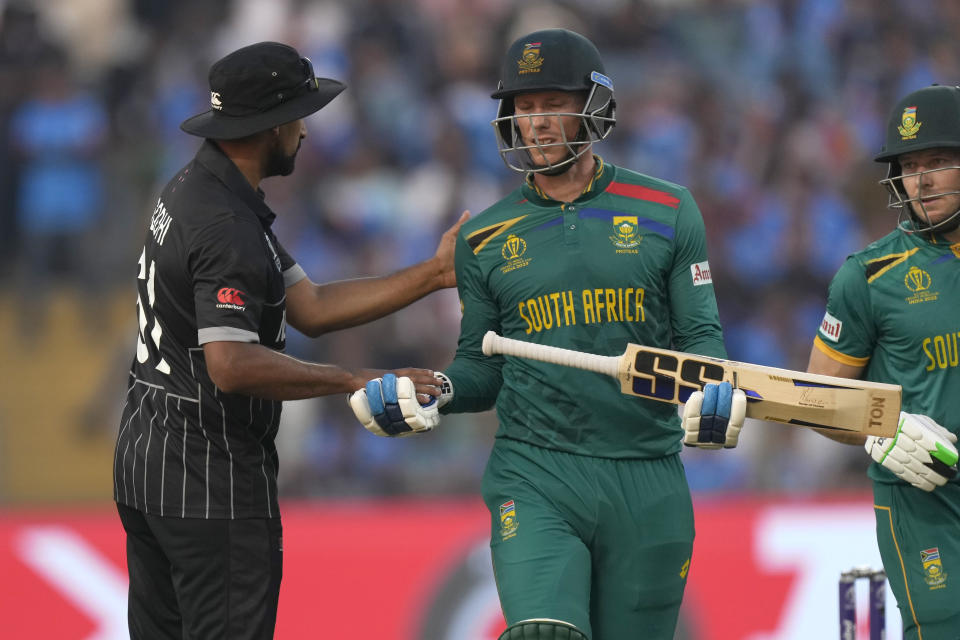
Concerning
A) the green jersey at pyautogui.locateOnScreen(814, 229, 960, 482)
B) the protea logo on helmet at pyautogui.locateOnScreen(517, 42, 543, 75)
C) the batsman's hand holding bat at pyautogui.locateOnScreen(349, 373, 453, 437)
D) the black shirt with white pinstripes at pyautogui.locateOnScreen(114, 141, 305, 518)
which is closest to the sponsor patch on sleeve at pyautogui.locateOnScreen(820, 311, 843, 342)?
the green jersey at pyautogui.locateOnScreen(814, 229, 960, 482)

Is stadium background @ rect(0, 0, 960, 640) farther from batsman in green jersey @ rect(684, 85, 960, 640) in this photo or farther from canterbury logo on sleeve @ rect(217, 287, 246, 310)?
canterbury logo on sleeve @ rect(217, 287, 246, 310)

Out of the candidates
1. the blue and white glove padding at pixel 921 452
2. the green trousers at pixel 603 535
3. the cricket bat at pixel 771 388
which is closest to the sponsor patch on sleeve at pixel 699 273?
the cricket bat at pixel 771 388

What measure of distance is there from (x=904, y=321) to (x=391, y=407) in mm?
1663

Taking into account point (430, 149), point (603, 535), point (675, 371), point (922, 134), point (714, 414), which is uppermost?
point (430, 149)

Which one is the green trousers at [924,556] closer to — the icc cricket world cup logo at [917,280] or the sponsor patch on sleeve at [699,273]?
the icc cricket world cup logo at [917,280]

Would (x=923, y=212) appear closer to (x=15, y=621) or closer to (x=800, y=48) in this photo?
(x=15, y=621)

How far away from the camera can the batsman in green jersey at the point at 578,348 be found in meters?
4.32

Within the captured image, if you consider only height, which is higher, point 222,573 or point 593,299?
point 593,299

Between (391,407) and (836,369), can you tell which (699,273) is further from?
(391,407)

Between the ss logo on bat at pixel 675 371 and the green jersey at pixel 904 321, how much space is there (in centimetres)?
70

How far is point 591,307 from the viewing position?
4.41m

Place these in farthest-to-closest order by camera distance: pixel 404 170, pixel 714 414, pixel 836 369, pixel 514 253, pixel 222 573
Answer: pixel 404 170
pixel 836 369
pixel 514 253
pixel 222 573
pixel 714 414

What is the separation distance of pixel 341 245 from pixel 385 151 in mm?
890

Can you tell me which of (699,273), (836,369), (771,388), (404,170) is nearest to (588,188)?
(699,273)
